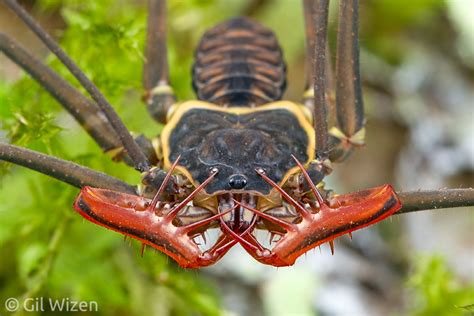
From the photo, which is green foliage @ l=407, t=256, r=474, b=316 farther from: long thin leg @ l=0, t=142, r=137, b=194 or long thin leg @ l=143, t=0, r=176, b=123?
long thin leg @ l=0, t=142, r=137, b=194

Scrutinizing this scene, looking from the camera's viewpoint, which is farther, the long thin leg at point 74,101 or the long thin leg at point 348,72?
the long thin leg at point 74,101

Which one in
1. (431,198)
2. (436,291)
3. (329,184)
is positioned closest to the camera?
(431,198)

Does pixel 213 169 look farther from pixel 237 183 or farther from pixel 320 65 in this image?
pixel 320 65

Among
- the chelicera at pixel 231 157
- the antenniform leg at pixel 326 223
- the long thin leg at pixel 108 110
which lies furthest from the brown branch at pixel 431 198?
the long thin leg at pixel 108 110

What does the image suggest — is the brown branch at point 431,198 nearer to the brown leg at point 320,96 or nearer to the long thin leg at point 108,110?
the brown leg at point 320,96

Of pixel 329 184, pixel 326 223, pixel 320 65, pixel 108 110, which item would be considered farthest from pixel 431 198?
pixel 329 184

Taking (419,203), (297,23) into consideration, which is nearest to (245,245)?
(419,203)

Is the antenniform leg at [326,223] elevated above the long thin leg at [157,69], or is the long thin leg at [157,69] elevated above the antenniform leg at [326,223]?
the long thin leg at [157,69]
